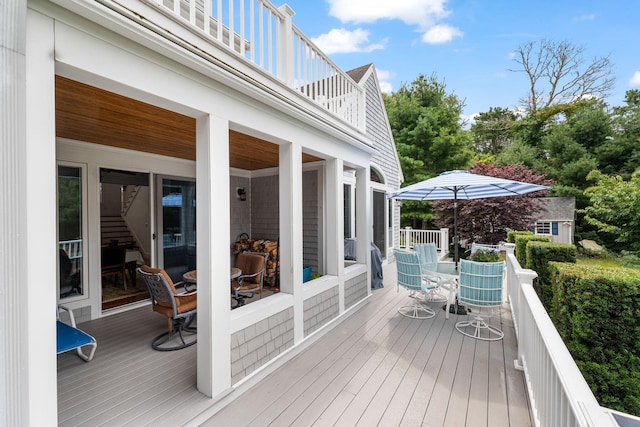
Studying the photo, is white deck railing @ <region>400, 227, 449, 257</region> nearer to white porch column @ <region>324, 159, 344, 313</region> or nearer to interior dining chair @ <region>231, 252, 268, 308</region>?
white porch column @ <region>324, 159, 344, 313</region>

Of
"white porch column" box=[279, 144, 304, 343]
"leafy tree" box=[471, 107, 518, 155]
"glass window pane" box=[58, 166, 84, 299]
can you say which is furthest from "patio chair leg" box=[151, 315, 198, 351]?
"leafy tree" box=[471, 107, 518, 155]

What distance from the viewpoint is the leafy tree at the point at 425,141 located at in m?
15.5

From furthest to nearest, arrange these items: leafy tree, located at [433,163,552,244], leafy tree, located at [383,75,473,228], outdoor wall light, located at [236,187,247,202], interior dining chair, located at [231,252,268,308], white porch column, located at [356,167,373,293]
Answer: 1. leafy tree, located at [383,75,473,228]
2. leafy tree, located at [433,163,552,244]
3. outdoor wall light, located at [236,187,247,202]
4. white porch column, located at [356,167,373,293]
5. interior dining chair, located at [231,252,268,308]

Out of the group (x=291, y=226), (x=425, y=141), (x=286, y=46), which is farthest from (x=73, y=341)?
(x=425, y=141)

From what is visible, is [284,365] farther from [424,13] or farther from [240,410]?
[424,13]

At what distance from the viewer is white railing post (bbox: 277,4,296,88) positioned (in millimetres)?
3500

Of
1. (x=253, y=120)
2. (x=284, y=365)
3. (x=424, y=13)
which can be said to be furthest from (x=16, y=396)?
(x=424, y=13)

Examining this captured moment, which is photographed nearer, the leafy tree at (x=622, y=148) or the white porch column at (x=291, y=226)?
the white porch column at (x=291, y=226)

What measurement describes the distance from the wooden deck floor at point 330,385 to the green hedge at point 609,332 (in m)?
0.65

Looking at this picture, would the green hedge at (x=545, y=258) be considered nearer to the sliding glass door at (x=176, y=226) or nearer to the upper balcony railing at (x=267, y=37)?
the upper balcony railing at (x=267, y=37)

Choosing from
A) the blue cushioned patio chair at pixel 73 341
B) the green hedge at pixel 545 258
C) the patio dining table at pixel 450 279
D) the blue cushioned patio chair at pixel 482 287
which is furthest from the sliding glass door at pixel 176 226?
the green hedge at pixel 545 258

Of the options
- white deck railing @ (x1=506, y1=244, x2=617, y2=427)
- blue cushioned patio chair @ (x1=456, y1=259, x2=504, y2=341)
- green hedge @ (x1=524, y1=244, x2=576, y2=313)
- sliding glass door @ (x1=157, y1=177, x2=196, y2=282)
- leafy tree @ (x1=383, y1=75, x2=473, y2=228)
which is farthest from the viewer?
leafy tree @ (x1=383, y1=75, x2=473, y2=228)

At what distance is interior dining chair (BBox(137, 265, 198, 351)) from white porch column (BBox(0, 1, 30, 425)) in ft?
6.19

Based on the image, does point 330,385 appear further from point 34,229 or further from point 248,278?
point 34,229
